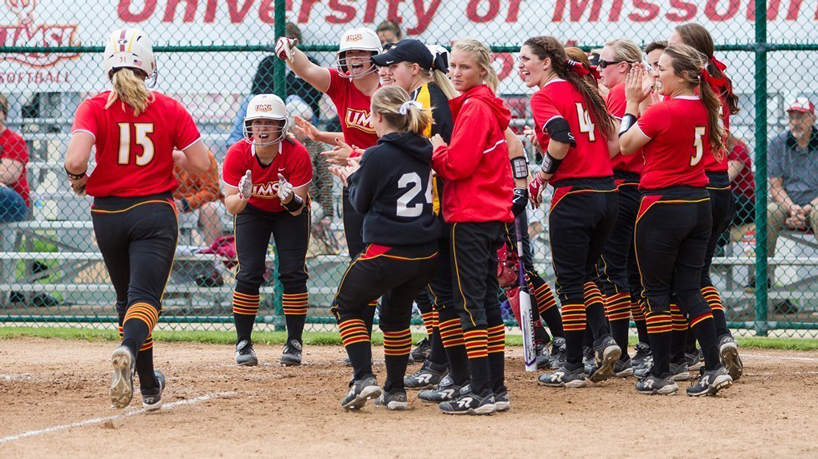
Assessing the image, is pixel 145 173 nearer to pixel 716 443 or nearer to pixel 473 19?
pixel 716 443

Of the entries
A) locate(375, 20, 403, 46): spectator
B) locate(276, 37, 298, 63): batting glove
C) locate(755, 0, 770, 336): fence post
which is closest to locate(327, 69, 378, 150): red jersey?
locate(276, 37, 298, 63): batting glove

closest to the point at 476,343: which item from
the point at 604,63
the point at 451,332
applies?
the point at 451,332

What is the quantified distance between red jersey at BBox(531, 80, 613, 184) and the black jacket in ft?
3.41

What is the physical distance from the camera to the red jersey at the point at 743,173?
9.55 meters

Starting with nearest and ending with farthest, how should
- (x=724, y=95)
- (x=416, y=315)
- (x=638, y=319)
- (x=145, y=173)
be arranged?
1. (x=145, y=173)
2. (x=724, y=95)
3. (x=638, y=319)
4. (x=416, y=315)

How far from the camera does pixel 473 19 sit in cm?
979

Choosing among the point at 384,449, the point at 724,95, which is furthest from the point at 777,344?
the point at 384,449

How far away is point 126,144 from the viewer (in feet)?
17.8

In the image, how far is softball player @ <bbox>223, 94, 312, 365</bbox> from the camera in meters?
7.21

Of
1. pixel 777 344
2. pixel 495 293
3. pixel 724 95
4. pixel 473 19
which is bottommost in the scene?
pixel 777 344

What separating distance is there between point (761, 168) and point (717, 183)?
262 centimetres

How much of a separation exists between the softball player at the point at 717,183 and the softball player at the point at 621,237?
16.4 inches

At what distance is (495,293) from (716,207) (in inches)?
69.1

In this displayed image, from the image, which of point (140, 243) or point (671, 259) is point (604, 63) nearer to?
point (671, 259)
